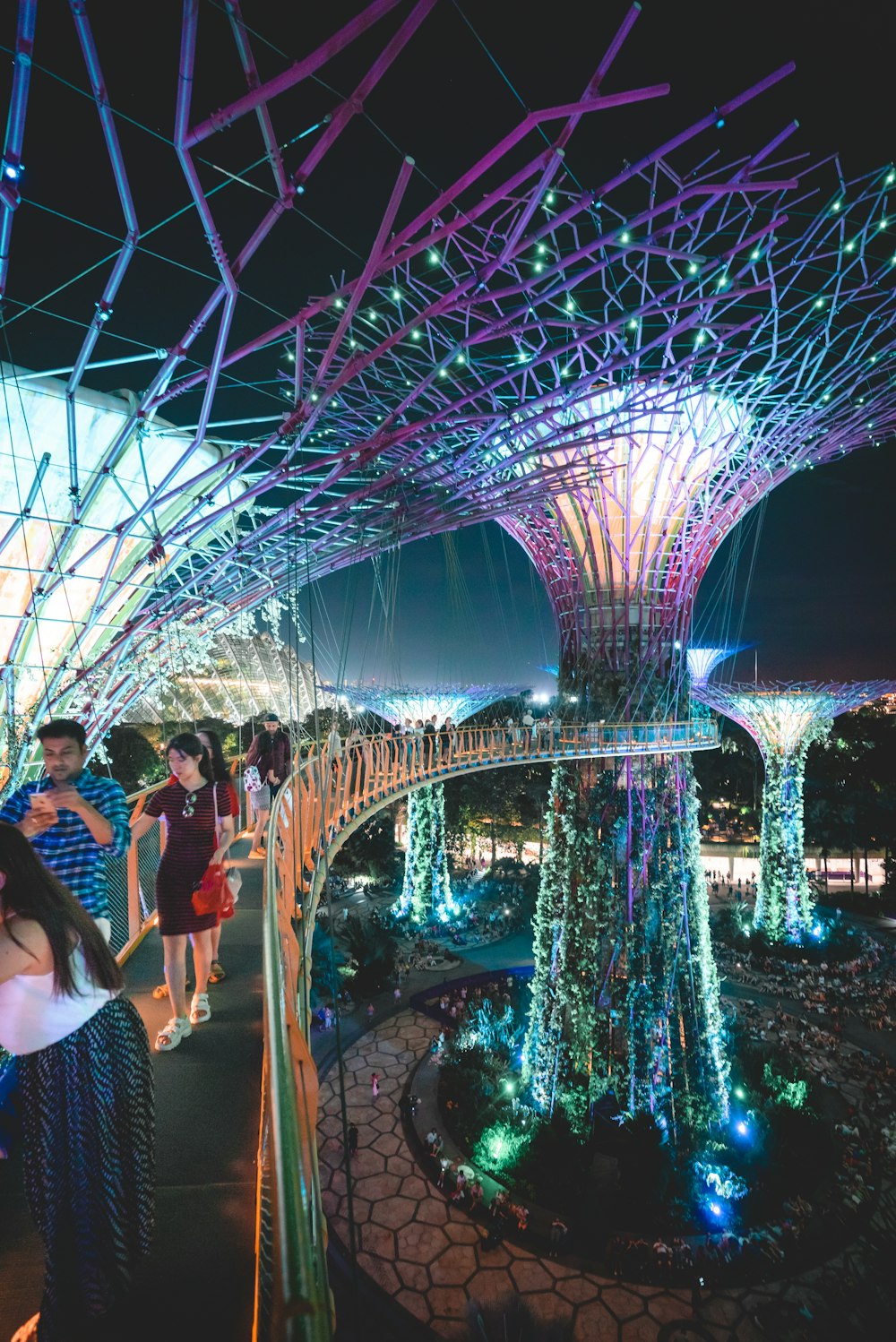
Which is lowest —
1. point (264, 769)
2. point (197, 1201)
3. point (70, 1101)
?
point (197, 1201)

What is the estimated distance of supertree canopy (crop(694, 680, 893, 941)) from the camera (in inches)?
727

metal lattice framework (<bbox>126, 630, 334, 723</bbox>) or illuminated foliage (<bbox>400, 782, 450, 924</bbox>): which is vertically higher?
metal lattice framework (<bbox>126, 630, 334, 723</bbox>)

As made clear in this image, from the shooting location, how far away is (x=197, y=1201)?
2.53 meters

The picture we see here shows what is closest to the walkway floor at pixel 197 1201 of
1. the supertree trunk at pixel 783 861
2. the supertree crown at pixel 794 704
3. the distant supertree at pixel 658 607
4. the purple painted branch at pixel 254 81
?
the purple painted branch at pixel 254 81

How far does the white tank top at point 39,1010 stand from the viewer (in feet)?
5.98

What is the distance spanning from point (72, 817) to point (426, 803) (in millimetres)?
18474

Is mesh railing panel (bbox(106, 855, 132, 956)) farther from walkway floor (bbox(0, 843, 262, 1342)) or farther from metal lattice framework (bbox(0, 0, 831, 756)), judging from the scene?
metal lattice framework (bbox(0, 0, 831, 756))

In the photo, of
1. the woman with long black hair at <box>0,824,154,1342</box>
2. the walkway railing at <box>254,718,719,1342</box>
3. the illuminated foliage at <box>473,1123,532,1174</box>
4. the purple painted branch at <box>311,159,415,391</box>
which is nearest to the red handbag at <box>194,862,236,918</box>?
the walkway railing at <box>254,718,719,1342</box>

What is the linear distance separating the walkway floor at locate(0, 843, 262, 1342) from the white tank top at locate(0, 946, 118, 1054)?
1015mm

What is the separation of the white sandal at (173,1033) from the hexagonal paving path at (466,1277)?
268 inches

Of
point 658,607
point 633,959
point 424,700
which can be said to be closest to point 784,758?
point 658,607

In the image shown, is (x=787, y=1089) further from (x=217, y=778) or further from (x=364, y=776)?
(x=217, y=778)

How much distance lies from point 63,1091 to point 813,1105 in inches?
562

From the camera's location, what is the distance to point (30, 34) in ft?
11.1
